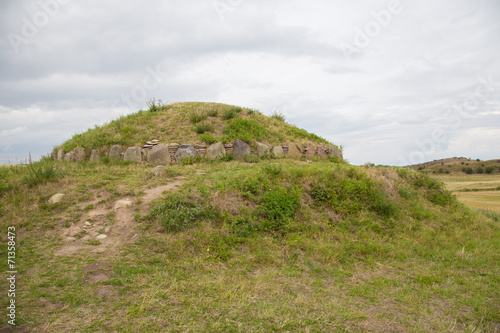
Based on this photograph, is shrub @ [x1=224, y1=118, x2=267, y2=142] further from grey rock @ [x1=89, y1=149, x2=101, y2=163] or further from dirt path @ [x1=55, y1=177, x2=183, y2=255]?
grey rock @ [x1=89, y1=149, x2=101, y2=163]

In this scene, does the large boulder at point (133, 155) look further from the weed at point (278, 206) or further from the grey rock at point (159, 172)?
the weed at point (278, 206)

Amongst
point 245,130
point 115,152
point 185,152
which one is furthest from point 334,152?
point 115,152

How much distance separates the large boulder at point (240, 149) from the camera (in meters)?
11.2

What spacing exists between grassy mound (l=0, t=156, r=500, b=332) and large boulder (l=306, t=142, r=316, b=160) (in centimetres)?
334

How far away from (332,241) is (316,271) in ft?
4.56

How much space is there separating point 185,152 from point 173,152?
0.54 metres

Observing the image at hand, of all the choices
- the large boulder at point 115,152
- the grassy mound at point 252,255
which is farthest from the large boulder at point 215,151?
the large boulder at point 115,152

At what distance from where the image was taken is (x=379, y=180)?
9594 mm

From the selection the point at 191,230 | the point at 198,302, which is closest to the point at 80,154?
the point at 191,230

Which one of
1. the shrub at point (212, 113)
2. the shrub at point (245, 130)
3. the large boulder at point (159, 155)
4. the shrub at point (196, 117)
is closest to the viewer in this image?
the large boulder at point (159, 155)

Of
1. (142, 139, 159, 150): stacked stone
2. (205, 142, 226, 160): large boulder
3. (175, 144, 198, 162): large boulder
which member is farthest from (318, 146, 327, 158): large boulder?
(142, 139, 159, 150): stacked stone

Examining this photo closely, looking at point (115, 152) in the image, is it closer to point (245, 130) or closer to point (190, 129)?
point (190, 129)

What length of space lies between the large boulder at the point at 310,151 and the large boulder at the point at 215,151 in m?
3.85

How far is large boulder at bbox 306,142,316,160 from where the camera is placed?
1265 cm
